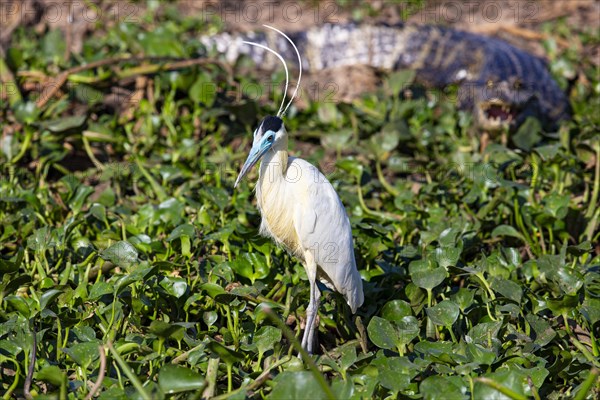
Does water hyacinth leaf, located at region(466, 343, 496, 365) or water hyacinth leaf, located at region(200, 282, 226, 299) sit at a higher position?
water hyacinth leaf, located at region(466, 343, 496, 365)

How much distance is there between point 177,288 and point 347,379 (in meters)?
0.95

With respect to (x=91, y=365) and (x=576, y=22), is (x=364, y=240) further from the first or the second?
(x=576, y=22)

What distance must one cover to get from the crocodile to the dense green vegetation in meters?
0.48

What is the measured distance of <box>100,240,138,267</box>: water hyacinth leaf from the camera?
11.1ft

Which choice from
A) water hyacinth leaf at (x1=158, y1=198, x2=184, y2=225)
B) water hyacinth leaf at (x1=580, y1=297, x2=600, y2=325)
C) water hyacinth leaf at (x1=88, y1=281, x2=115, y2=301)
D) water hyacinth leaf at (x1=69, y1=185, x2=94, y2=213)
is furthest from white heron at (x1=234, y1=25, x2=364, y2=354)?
water hyacinth leaf at (x1=69, y1=185, x2=94, y2=213)

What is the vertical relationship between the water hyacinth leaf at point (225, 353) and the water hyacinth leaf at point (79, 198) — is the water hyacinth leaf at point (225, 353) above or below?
above

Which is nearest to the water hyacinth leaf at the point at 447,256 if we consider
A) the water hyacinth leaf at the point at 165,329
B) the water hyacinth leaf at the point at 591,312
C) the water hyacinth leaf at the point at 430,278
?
the water hyacinth leaf at the point at 430,278

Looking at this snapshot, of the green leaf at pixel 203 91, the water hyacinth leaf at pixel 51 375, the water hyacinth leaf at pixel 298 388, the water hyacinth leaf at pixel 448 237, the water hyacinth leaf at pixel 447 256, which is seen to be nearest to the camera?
the water hyacinth leaf at pixel 298 388

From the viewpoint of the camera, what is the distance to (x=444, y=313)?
10.4ft

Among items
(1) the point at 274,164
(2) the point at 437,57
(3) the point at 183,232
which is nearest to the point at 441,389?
(1) the point at 274,164

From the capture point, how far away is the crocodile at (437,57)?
6.34 m

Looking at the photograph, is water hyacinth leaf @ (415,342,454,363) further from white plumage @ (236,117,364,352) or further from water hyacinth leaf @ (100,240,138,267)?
water hyacinth leaf @ (100,240,138,267)

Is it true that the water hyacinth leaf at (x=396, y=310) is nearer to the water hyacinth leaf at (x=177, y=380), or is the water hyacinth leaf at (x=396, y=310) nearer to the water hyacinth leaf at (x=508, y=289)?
the water hyacinth leaf at (x=508, y=289)

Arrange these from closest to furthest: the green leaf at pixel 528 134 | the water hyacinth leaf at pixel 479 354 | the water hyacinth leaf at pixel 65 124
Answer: the water hyacinth leaf at pixel 479 354, the water hyacinth leaf at pixel 65 124, the green leaf at pixel 528 134
